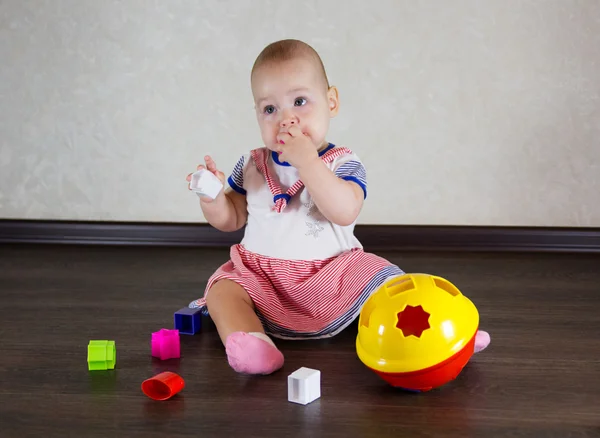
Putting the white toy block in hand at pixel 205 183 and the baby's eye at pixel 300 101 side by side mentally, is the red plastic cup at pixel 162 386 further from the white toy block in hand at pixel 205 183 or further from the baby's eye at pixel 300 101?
the baby's eye at pixel 300 101

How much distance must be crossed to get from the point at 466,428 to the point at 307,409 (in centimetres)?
19

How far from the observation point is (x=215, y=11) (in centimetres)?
196

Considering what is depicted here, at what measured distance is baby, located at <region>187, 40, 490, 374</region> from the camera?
1178 mm

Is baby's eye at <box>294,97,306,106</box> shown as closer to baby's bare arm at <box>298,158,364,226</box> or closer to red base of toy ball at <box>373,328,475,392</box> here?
baby's bare arm at <box>298,158,364,226</box>

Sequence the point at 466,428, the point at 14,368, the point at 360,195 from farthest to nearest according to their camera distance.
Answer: the point at 360,195 → the point at 14,368 → the point at 466,428

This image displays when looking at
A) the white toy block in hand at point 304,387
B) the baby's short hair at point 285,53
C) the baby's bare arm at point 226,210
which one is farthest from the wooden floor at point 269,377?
the baby's short hair at point 285,53

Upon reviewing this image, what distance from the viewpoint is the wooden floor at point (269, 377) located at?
916mm

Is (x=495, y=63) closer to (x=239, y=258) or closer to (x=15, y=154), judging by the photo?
(x=239, y=258)

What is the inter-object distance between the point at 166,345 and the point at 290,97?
42 cm

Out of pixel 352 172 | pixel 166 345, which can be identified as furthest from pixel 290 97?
pixel 166 345

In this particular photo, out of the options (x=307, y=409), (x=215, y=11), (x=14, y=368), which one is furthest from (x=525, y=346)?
(x=215, y=11)

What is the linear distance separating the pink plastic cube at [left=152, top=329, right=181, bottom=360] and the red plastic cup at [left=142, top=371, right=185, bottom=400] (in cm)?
13

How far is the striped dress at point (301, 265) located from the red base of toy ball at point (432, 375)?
25 centimetres

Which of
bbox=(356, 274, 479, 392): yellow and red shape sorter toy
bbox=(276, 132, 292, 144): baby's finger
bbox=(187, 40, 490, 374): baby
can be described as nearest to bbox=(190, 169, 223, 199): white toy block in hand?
bbox=(187, 40, 490, 374): baby
